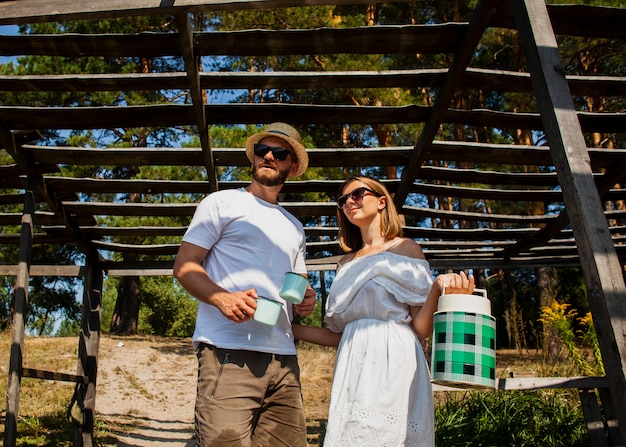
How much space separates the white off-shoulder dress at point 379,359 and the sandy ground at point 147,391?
17.0 ft

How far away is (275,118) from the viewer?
3.68 m

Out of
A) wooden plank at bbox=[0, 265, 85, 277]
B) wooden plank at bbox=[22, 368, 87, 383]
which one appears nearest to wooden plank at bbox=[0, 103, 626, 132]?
wooden plank at bbox=[22, 368, 87, 383]

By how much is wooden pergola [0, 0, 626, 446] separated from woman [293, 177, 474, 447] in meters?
0.62

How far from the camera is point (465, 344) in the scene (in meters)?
1.78

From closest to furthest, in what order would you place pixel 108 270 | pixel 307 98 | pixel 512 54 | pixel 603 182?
pixel 603 182, pixel 108 270, pixel 512 54, pixel 307 98

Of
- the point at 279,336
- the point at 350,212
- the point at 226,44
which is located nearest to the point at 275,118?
the point at 226,44

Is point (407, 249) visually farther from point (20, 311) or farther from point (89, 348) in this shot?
point (89, 348)


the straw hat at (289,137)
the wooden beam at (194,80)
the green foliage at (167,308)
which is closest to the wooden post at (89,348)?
the wooden beam at (194,80)

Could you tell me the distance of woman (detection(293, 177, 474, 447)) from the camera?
1.91 m

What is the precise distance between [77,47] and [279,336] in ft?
6.53

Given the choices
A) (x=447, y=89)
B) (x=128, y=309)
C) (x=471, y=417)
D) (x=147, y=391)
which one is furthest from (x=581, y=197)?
(x=128, y=309)

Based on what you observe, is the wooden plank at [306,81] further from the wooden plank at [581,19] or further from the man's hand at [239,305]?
the man's hand at [239,305]

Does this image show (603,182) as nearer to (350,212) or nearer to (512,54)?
(350,212)

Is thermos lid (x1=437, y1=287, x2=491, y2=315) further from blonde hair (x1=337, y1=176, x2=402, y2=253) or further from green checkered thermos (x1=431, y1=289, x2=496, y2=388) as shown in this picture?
blonde hair (x1=337, y1=176, x2=402, y2=253)
